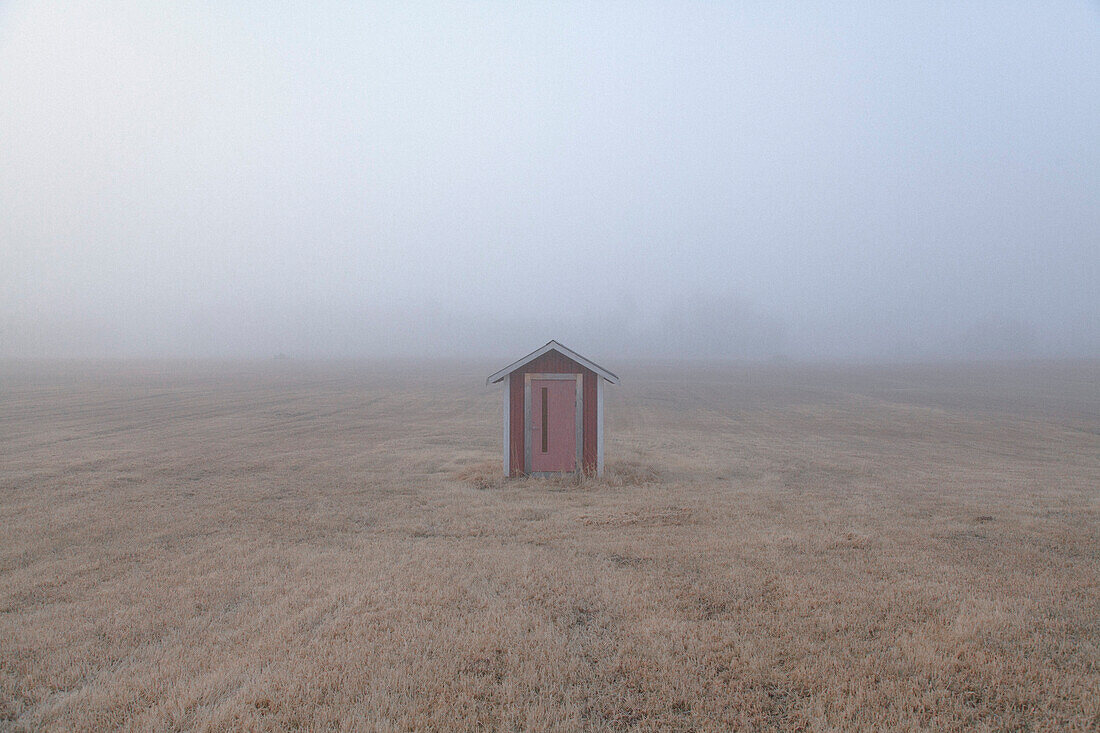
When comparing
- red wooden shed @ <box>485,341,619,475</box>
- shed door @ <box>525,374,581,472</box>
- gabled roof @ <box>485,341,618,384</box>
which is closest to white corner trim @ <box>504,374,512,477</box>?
red wooden shed @ <box>485,341,619,475</box>

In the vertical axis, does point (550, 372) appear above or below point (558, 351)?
below

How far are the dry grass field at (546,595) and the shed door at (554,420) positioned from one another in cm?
92

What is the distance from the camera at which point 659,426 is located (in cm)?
2794

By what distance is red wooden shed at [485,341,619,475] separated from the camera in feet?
49.7

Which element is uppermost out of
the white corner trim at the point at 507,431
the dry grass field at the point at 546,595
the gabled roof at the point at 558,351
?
the gabled roof at the point at 558,351

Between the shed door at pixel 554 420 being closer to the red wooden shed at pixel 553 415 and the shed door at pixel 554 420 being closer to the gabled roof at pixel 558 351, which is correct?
the red wooden shed at pixel 553 415

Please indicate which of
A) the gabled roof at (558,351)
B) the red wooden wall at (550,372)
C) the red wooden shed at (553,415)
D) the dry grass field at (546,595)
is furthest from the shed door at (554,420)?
the dry grass field at (546,595)

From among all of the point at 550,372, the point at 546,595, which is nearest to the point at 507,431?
the point at 550,372

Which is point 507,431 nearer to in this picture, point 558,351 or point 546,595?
point 558,351

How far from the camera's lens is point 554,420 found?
50.1 feet

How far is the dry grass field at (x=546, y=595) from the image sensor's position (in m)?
5.16

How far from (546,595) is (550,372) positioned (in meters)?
8.34

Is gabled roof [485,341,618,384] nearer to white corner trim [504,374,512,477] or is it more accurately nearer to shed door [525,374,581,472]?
white corner trim [504,374,512,477]

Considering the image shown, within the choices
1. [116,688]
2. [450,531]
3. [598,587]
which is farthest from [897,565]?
[116,688]
